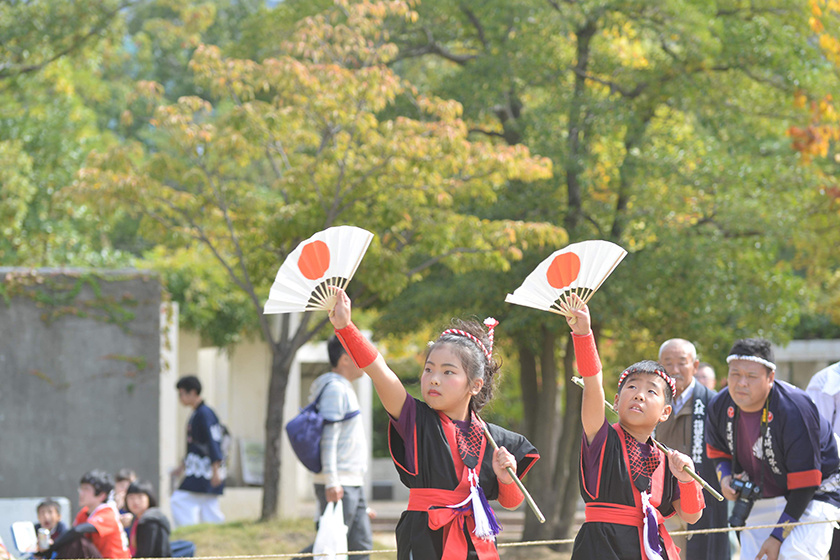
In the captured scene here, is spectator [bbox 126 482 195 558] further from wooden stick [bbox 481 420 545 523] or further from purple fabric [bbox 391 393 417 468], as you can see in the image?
wooden stick [bbox 481 420 545 523]

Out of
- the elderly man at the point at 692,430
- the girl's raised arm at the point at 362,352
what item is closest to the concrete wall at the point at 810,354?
the elderly man at the point at 692,430

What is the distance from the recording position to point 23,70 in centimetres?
1274

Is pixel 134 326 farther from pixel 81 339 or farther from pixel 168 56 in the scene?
pixel 168 56

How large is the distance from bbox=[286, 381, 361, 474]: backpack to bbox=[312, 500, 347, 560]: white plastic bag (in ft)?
1.20

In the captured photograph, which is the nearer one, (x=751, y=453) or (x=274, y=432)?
(x=751, y=453)

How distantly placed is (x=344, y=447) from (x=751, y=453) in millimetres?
2422

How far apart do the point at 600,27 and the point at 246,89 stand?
3876 mm

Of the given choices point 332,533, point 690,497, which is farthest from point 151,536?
point 690,497

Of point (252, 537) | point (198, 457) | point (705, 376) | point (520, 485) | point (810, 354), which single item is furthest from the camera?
point (810, 354)

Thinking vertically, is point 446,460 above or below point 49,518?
above

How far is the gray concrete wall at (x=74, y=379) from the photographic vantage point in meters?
8.62

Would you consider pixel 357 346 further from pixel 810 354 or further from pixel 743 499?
pixel 810 354

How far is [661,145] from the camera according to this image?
33.5 feet

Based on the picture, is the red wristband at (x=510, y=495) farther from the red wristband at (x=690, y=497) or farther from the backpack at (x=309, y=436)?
the backpack at (x=309, y=436)
